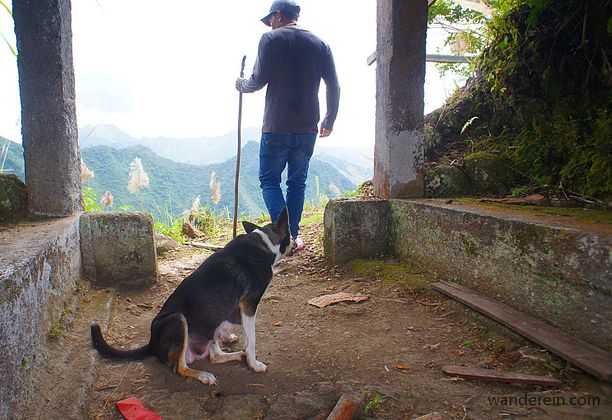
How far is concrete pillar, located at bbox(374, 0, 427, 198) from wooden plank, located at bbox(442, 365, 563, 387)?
2.50 metres

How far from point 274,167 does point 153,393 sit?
2821 millimetres

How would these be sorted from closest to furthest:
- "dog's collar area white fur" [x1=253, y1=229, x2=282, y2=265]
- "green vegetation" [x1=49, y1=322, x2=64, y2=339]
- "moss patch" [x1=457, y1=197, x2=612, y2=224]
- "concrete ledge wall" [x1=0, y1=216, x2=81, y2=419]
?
"concrete ledge wall" [x1=0, y1=216, x2=81, y2=419] < "green vegetation" [x1=49, y1=322, x2=64, y2=339] < "moss patch" [x1=457, y1=197, x2=612, y2=224] < "dog's collar area white fur" [x1=253, y1=229, x2=282, y2=265]

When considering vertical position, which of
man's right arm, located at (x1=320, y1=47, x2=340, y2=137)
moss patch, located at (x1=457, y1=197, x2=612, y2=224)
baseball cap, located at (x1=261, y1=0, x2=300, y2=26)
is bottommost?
moss patch, located at (x1=457, y1=197, x2=612, y2=224)

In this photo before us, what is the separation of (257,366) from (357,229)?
7.55ft

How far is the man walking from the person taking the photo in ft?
14.7

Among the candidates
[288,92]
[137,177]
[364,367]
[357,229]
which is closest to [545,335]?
[364,367]

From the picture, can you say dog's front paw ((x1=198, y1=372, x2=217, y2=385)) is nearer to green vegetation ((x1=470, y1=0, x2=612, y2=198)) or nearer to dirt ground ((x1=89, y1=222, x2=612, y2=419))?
dirt ground ((x1=89, y1=222, x2=612, y2=419))

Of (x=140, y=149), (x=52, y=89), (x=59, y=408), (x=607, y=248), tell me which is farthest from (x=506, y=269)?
(x=140, y=149)

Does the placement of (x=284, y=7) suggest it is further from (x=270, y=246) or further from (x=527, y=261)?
(x=527, y=261)

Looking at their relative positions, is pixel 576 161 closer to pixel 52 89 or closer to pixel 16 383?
pixel 16 383

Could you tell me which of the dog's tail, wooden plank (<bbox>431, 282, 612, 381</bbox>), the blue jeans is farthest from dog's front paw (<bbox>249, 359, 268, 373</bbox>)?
the blue jeans

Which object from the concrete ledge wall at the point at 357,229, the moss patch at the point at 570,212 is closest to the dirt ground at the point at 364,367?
the concrete ledge wall at the point at 357,229

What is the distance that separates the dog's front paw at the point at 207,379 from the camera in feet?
8.12

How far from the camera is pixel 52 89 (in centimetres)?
354
